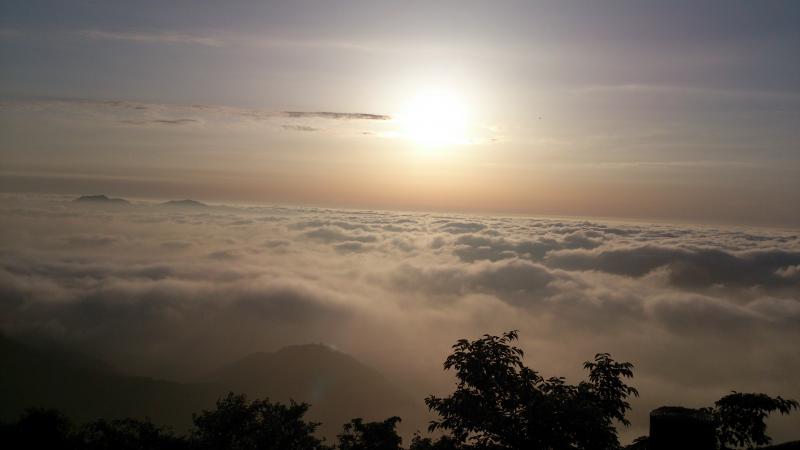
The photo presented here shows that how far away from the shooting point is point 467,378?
46.9 ft

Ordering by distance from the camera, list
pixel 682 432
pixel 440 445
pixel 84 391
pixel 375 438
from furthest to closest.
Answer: pixel 84 391 < pixel 375 438 < pixel 440 445 < pixel 682 432

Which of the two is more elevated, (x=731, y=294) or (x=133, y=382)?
(x=731, y=294)

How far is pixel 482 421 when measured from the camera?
43.7ft

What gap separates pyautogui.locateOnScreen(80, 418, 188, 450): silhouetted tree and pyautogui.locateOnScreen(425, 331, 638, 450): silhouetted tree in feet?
29.5

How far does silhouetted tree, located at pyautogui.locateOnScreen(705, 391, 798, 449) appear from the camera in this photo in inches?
532

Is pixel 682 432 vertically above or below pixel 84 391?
above

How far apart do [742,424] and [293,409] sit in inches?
543

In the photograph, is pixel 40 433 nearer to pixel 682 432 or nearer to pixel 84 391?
pixel 682 432

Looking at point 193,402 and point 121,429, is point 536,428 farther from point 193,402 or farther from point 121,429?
point 193,402

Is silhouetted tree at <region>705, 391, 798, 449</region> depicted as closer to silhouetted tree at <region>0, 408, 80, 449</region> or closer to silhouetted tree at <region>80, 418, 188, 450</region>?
silhouetted tree at <region>80, 418, 188, 450</region>

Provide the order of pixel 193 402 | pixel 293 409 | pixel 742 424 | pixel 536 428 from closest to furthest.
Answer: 1. pixel 536 428
2. pixel 742 424
3. pixel 293 409
4. pixel 193 402

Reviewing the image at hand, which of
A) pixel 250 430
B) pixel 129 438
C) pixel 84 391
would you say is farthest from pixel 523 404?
pixel 84 391

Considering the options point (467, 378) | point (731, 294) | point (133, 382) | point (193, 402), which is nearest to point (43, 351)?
point (133, 382)

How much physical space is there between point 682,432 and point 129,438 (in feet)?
54.1
